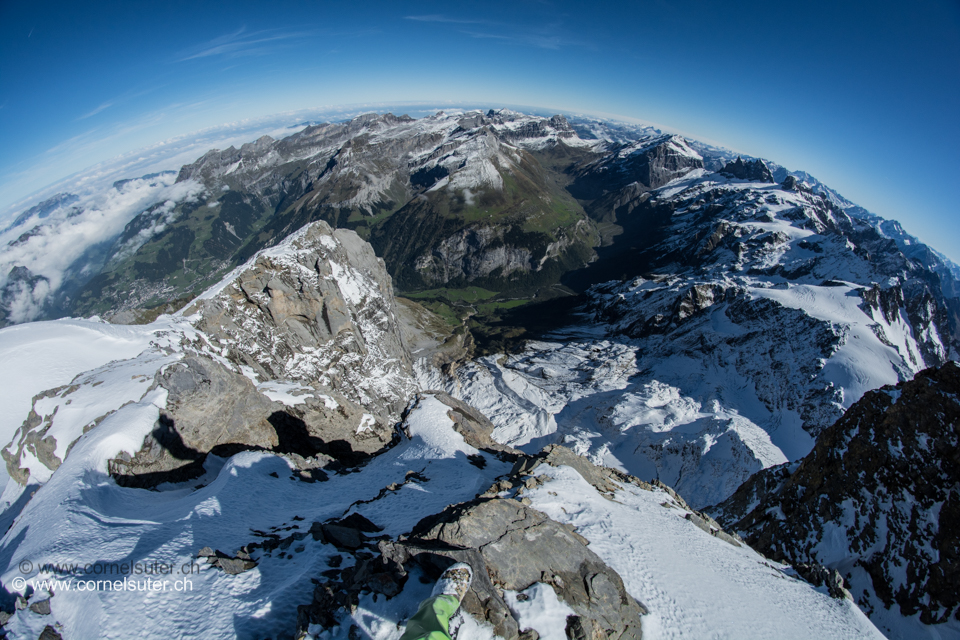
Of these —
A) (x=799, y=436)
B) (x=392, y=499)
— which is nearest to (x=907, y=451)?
(x=392, y=499)

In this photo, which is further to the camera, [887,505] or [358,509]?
[887,505]

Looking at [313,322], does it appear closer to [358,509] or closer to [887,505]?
[358,509]

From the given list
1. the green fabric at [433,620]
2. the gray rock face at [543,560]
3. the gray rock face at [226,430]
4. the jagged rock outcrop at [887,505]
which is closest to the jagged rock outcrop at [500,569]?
Answer: the gray rock face at [543,560]

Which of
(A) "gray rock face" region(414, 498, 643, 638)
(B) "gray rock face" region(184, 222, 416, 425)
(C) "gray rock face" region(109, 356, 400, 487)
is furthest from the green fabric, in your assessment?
(B) "gray rock face" region(184, 222, 416, 425)

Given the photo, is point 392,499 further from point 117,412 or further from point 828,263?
point 828,263

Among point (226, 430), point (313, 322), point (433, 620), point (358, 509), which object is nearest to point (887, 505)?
point (433, 620)

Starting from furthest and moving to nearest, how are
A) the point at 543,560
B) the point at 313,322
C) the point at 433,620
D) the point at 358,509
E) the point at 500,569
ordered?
the point at 313,322 → the point at 358,509 → the point at 543,560 → the point at 500,569 → the point at 433,620
